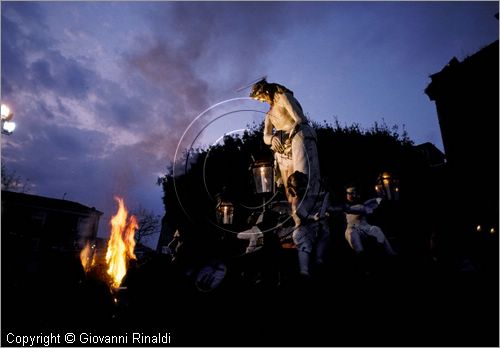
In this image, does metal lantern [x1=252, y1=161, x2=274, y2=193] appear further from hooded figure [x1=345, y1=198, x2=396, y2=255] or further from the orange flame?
the orange flame

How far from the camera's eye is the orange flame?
13188mm

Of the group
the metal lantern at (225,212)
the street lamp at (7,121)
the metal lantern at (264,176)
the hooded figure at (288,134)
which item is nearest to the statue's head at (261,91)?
the hooded figure at (288,134)

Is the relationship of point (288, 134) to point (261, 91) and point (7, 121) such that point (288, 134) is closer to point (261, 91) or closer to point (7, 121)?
point (261, 91)

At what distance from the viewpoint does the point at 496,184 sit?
1655cm

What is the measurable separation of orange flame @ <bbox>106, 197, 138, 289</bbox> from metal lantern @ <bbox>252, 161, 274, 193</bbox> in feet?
30.0

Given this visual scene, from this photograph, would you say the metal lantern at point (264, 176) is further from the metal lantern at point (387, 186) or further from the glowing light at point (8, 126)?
the glowing light at point (8, 126)

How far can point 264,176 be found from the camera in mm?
6168

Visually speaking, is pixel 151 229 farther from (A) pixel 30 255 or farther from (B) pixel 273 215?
(B) pixel 273 215

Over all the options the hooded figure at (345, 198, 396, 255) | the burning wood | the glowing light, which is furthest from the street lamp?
the hooded figure at (345, 198, 396, 255)

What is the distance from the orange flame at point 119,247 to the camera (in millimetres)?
13188

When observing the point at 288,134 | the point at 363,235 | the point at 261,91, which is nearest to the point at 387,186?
the point at 363,235

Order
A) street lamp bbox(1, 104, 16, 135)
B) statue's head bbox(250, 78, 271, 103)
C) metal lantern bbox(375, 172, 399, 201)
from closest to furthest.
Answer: statue's head bbox(250, 78, 271, 103) < metal lantern bbox(375, 172, 399, 201) < street lamp bbox(1, 104, 16, 135)

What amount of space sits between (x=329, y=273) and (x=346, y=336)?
1427 millimetres

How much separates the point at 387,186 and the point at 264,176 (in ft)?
12.9
